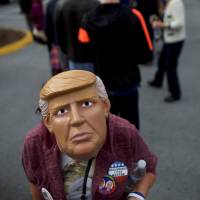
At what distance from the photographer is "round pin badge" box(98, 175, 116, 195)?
1.83 metres

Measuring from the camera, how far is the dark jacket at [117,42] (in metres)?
3.19

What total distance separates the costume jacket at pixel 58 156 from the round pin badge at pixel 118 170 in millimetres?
16

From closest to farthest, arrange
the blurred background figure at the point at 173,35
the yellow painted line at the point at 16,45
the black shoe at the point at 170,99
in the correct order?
the blurred background figure at the point at 173,35, the black shoe at the point at 170,99, the yellow painted line at the point at 16,45

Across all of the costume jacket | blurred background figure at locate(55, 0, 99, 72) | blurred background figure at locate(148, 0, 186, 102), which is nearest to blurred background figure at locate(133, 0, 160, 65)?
blurred background figure at locate(148, 0, 186, 102)

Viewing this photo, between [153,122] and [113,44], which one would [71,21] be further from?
[153,122]

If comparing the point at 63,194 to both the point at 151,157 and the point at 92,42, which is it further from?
the point at 92,42

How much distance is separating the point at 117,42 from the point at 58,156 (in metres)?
1.62

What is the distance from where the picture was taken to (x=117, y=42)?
10.6ft

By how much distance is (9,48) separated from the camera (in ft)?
29.9

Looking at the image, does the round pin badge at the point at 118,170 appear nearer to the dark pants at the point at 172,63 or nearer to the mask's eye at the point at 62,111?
the mask's eye at the point at 62,111

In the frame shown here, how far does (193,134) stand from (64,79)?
319cm

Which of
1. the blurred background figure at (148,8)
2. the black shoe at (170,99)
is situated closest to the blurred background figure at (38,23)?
the blurred background figure at (148,8)

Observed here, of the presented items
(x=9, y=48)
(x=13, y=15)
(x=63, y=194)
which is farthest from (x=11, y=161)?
(x=13, y=15)

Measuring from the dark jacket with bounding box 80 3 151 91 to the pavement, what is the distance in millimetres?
1017
